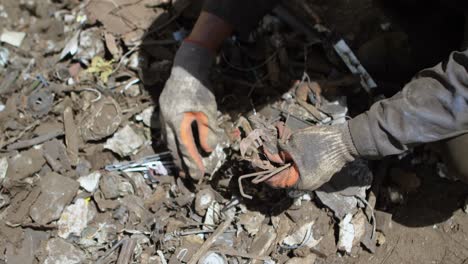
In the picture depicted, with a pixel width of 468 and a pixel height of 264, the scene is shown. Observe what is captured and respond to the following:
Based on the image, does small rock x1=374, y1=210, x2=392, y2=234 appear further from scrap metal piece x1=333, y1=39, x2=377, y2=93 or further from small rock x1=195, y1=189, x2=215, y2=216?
small rock x1=195, y1=189, x2=215, y2=216

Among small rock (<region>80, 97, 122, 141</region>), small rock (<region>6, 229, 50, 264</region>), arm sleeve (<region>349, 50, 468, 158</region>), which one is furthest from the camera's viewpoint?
small rock (<region>80, 97, 122, 141</region>)

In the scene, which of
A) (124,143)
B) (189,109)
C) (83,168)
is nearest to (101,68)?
(124,143)

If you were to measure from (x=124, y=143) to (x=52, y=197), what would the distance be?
0.56 m

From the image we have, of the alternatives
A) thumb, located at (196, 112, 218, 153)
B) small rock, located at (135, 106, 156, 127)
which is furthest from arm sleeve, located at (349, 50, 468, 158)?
small rock, located at (135, 106, 156, 127)

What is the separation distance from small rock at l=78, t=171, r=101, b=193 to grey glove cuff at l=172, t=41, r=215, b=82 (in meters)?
0.86

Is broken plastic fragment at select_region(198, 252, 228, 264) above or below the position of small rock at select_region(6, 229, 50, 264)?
above

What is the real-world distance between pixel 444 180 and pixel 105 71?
2.45m

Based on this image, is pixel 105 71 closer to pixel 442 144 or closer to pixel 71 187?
pixel 71 187

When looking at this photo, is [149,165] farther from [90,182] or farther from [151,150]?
[90,182]

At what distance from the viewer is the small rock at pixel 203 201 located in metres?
2.99

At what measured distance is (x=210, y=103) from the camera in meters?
3.00

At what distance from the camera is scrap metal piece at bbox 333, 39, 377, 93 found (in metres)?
3.15

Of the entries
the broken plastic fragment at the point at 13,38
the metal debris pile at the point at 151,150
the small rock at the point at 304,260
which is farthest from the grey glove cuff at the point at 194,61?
the broken plastic fragment at the point at 13,38

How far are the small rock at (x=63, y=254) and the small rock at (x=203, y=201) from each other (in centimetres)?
74
